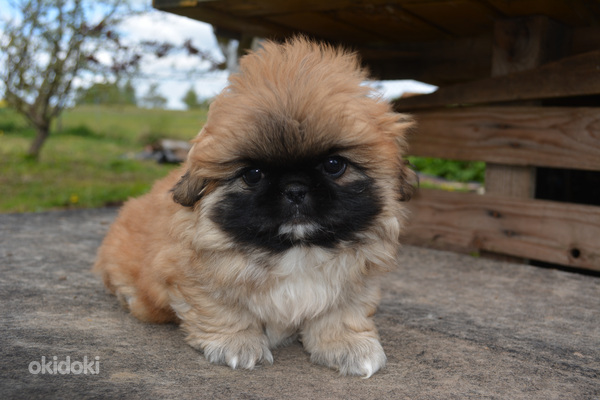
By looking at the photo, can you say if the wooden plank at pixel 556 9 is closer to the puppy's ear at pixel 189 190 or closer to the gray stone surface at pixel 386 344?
the gray stone surface at pixel 386 344

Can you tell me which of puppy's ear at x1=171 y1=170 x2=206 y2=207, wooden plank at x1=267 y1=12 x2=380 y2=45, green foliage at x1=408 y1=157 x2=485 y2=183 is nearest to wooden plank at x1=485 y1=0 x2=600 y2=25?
wooden plank at x1=267 y1=12 x2=380 y2=45

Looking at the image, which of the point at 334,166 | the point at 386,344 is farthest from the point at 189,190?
the point at 386,344

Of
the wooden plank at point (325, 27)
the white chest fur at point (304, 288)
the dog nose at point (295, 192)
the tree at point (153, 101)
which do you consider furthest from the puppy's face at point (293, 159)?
the tree at point (153, 101)

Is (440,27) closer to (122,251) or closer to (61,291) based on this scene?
(122,251)

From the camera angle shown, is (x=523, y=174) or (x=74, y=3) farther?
(x=74, y=3)

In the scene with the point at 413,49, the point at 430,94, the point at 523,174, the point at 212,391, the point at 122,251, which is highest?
the point at 413,49

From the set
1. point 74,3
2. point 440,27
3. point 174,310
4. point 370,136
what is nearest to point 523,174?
point 440,27

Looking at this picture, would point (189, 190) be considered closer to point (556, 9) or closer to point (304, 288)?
point (304, 288)

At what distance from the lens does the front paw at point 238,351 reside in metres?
2.04

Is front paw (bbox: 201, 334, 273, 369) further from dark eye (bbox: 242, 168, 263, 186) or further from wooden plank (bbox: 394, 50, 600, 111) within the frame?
wooden plank (bbox: 394, 50, 600, 111)

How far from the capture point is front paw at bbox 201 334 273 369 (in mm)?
2039

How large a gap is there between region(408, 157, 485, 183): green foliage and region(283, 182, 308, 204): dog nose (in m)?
8.08

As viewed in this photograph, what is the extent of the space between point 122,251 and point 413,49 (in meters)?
3.24

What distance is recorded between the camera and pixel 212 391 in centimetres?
178
